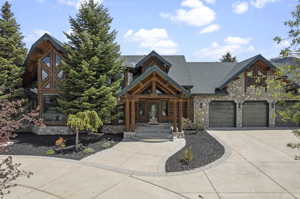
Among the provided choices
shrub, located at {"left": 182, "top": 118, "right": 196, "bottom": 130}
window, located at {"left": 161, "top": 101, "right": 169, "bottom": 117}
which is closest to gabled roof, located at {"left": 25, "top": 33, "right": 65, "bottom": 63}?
window, located at {"left": 161, "top": 101, "right": 169, "bottom": 117}

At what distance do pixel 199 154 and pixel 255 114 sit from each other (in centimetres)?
1094

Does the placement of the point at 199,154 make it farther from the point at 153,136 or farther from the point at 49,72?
the point at 49,72

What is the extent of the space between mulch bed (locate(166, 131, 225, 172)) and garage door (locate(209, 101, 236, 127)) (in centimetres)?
531

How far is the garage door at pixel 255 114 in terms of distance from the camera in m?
17.1

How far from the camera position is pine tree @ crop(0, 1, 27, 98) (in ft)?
44.7

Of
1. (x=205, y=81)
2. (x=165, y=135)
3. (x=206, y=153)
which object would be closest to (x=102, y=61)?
(x=165, y=135)

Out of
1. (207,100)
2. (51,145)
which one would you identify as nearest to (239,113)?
(207,100)

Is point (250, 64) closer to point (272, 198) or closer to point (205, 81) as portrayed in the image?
point (205, 81)

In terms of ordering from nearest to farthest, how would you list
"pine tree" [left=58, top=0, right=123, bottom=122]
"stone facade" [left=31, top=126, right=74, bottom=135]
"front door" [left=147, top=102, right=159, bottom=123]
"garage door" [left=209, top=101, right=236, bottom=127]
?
1. "pine tree" [left=58, top=0, right=123, bottom=122]
2. "stone facade" [left=31, top=126, right=74, bottom=135]
3. "front door" [left=147, top=102, right=159, bottom=123]
4. "garage door" [left=209, top=101, right=236, bottom=127]

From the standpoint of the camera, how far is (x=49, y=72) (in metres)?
14.6

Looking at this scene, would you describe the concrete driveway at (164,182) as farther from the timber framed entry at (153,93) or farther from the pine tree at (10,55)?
the pine tree at (10,55)

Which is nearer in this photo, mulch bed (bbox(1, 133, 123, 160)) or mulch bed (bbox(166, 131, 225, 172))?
mulch bed (bbox(166, 131, 225, 172))

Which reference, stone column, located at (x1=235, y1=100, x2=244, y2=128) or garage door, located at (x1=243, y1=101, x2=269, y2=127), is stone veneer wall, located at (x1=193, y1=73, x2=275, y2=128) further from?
garage door, located at (x1=243, y1=101, x2=269, y2=127)

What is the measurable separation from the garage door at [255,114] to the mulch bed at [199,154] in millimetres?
7163
